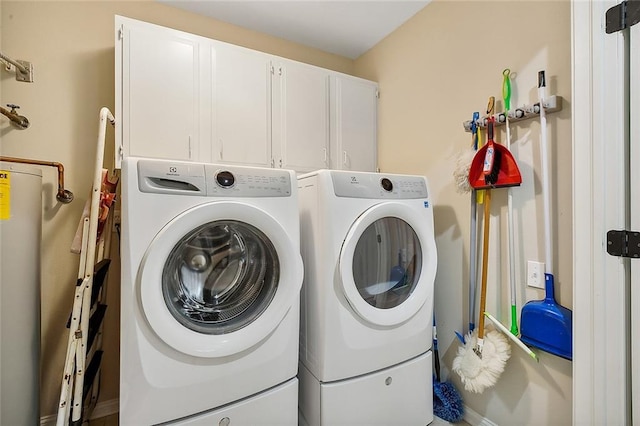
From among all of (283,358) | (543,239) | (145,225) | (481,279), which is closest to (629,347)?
(543,239)

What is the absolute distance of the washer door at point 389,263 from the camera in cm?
139

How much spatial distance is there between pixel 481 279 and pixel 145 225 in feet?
5.31

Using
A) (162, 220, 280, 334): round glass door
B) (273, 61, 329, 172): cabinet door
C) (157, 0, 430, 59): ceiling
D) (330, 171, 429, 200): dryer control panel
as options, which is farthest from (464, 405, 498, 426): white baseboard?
(157, 0, 430, 59): ceiling

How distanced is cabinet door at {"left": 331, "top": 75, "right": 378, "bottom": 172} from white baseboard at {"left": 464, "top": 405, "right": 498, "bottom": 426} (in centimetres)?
168

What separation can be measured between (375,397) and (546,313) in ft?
2.82

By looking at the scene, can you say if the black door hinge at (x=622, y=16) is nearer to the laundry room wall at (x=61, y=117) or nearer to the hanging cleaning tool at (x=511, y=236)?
the hanging cleaning tool at (x=511, y=236)

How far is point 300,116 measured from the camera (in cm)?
211

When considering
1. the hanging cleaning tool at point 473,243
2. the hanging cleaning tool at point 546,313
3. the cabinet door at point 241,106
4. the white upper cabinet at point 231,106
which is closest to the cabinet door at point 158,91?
the white upper cabinet at point 231,106

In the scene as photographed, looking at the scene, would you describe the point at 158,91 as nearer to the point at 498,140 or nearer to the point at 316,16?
the point at 316,16

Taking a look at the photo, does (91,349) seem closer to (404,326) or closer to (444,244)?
(404,326)

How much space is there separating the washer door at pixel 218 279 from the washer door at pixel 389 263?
32 centimetres

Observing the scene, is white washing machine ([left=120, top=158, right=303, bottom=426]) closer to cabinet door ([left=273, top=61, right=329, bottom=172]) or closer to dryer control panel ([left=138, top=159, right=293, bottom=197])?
dryer control panel ([left=138, top=159, right=293, bottom=197])

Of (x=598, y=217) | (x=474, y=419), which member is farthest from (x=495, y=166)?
(x=474, y=419)

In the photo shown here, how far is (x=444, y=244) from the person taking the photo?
6.26 ft
